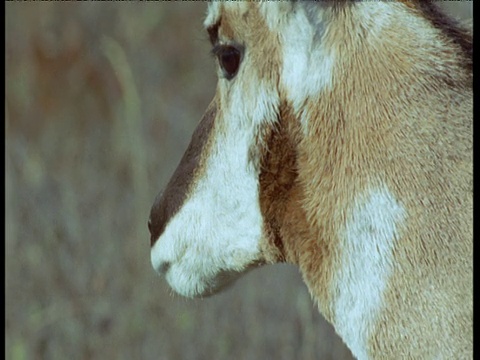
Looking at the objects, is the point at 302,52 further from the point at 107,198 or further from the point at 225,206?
the point at 107,198

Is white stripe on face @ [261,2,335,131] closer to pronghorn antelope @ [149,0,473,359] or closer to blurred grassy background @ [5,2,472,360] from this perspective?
pronghorn antelope @ [149,0,473,359]

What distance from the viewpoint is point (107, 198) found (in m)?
4.79

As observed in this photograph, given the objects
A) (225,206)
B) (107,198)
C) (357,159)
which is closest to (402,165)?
(357,159)

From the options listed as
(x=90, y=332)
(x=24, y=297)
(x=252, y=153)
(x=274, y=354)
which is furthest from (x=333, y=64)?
(x=24, y=297)

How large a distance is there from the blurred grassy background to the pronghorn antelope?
0.45m

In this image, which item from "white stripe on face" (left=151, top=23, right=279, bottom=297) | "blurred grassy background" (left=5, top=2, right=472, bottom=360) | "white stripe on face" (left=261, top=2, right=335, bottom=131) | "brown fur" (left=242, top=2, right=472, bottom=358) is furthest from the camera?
"blurred grassy background" (left=5, top=2, right=472, bottom=360)

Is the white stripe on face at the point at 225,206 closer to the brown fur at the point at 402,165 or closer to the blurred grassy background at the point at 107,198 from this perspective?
the brown fur at the point at 402,165

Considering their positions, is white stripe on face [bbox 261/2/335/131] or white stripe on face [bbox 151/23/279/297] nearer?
white stripe on face [bbox 261/2/335/131]

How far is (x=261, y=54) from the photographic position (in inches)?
69.1

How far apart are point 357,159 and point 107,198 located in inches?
127

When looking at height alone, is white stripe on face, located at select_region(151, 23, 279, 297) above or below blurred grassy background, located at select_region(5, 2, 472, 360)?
above

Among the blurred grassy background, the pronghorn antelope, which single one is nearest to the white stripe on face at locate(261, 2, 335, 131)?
the pronghorn antelope

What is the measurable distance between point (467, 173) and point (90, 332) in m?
2.57

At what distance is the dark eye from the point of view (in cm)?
183
